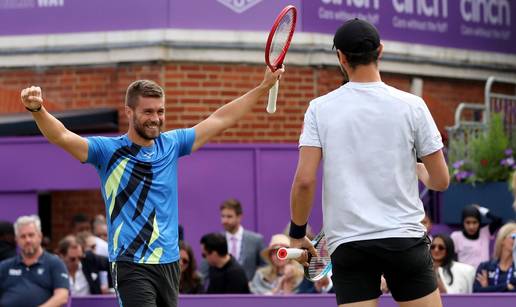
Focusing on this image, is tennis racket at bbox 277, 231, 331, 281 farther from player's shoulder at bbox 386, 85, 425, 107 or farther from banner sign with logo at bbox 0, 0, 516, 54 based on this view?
banner sign with logo at bbox 0, 0, 516, 54

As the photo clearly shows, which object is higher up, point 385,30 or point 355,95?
point 385,30

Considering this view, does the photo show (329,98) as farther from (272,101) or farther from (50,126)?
(50,126)

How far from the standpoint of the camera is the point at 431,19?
57.6 feet

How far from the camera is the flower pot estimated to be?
1528cm

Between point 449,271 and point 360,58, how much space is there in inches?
223

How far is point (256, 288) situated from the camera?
40.3ft

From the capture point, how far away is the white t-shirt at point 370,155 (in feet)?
20.0

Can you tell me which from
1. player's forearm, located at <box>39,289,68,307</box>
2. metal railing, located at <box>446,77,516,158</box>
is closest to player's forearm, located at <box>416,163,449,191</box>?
player's forearm, located at <box>39,289,68,307</box>

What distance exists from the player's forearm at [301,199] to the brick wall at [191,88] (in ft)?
30.6

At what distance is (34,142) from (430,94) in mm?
5365

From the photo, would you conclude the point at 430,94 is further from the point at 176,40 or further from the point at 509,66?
the point at 176,40

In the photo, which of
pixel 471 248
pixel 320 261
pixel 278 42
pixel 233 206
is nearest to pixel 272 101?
pixel 278 42

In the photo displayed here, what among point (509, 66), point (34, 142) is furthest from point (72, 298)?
point (509, 66)

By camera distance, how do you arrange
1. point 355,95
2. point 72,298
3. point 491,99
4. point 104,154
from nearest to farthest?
point 355,95
point 104,154
point 72,298
point 491,99
